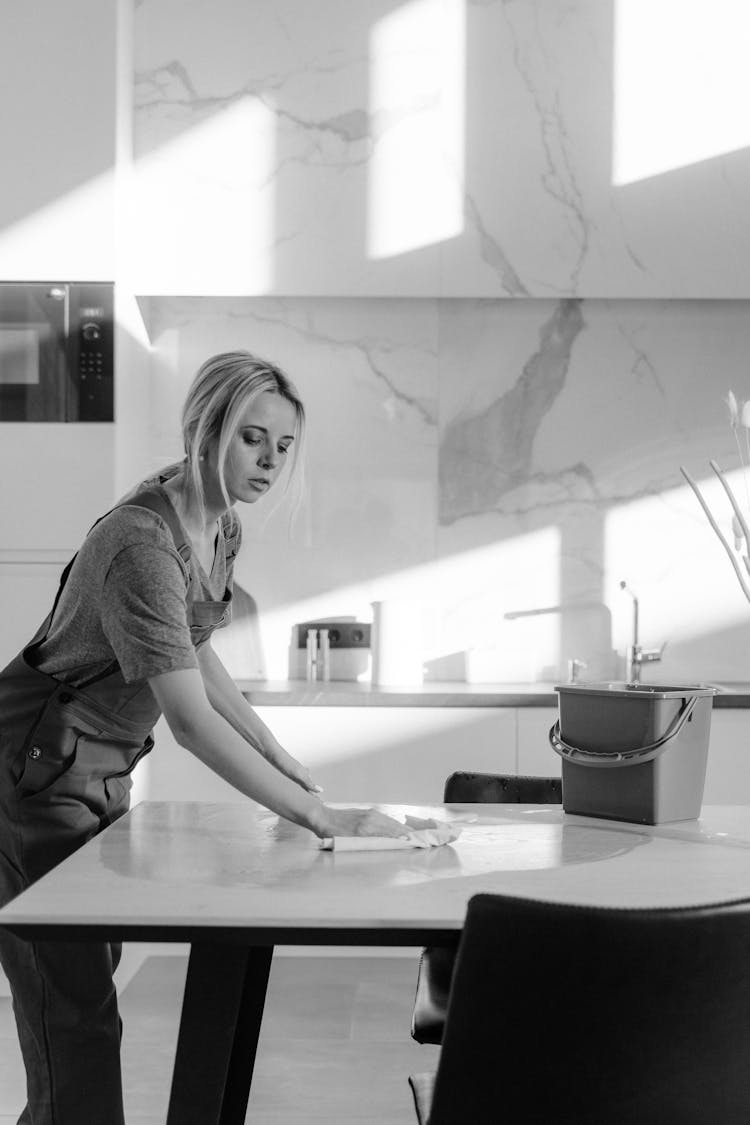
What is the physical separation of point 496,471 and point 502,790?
5.54 ft

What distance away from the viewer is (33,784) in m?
1.88

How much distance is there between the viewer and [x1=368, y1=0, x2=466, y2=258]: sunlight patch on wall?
3641mm

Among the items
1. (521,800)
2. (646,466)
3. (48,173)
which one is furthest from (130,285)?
(521,800)

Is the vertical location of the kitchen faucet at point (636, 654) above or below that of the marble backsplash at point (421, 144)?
below

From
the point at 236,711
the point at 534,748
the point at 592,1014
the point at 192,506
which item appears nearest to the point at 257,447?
the point at 192,506

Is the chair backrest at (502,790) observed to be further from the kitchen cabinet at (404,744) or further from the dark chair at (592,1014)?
the dark chair at (592,1014)

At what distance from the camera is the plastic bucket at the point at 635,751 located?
190cm

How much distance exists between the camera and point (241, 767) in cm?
172

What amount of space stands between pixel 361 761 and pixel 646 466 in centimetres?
131

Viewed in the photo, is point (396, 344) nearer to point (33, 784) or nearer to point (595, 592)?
point (595, 592)

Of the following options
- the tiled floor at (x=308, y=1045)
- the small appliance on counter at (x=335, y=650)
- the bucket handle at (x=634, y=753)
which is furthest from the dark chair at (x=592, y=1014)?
the small appliance on counter at (x=335, y=650)

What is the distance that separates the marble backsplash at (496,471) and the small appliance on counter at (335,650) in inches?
2.1

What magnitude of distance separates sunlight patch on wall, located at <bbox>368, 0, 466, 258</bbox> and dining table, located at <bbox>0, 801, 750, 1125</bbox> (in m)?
2.15

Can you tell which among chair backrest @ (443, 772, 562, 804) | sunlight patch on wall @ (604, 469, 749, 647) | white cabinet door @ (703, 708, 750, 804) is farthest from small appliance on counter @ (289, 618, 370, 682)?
chair backrest @ (443, 772, 562, 804)
